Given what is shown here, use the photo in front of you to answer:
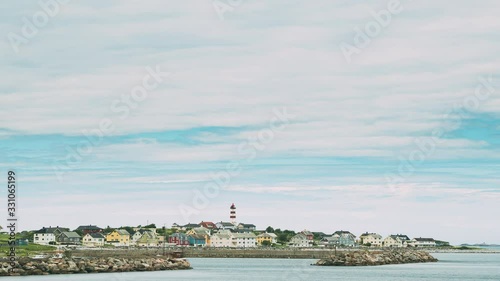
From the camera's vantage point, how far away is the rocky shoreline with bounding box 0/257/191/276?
75.8m

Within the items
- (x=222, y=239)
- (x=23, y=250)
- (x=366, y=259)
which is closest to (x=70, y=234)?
(x=222, y=239)

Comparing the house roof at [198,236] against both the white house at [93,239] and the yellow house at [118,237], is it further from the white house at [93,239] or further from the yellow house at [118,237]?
the white house at [93,239]

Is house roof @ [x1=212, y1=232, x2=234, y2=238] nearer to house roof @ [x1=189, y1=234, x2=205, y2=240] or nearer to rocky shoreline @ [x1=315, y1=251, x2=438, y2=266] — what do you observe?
house roof @ [x1=189, y1=234, x2=205, y2=240]

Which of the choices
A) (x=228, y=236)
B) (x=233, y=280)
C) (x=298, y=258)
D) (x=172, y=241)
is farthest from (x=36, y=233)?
(x=233, y=280)

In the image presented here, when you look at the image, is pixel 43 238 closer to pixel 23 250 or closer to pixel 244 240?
pixel 244 240

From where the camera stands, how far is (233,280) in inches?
2931

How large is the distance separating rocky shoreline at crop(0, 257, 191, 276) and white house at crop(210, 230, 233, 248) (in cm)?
9677

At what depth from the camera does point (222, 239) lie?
192000 mm

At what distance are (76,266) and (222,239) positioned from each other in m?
112

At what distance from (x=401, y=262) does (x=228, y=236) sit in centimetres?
7893

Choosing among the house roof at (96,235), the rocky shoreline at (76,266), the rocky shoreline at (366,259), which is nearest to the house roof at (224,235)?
the house roof at (96,235)

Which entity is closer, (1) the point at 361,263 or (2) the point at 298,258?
(1) the point at 361,263

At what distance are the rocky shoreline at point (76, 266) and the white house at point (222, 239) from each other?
9677cm

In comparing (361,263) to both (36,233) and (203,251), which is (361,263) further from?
(36,233)
